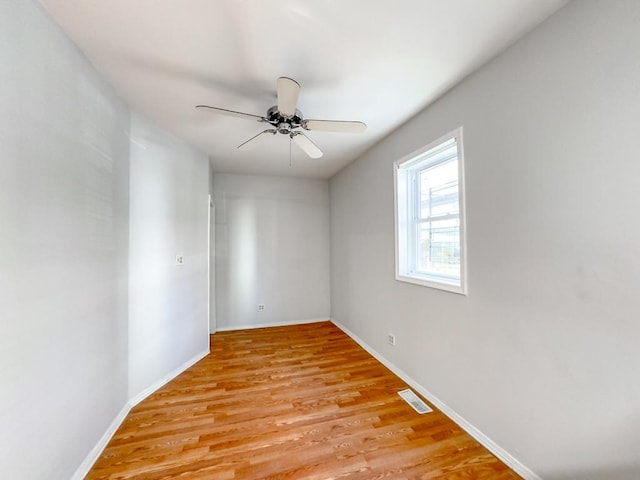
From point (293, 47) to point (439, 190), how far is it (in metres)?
1.60

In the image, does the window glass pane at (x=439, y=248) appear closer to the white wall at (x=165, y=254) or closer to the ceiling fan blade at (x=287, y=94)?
the ceiling fan blade at (x=287, y=94)

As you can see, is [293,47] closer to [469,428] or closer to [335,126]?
[335,126]

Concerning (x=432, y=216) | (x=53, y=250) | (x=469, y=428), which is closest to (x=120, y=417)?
(x=53, y=250)

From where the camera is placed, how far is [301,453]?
1584mm

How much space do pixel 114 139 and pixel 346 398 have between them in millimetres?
2766

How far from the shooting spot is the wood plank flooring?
1.47 meters

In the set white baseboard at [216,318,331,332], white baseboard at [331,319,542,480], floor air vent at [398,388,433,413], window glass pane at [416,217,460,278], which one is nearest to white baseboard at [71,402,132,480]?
white baseboard at [216,318,331,332]

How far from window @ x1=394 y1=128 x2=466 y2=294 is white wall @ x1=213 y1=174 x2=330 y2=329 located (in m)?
2.04

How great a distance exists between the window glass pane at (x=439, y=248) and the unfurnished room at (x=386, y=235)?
2 centimetres

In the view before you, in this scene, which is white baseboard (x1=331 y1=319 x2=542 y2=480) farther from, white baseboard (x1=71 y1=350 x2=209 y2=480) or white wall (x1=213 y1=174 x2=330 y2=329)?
white baseboard (x1=71 y1=350 x2=209 y2=480)

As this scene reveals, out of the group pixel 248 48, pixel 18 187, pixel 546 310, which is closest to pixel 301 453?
pixel 546 310

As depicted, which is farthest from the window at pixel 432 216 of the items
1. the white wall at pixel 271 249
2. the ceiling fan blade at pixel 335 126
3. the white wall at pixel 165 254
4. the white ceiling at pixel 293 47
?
the white wall at pixel 165 254

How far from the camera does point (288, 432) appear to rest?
5.79ft

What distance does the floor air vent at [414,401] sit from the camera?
199cm
